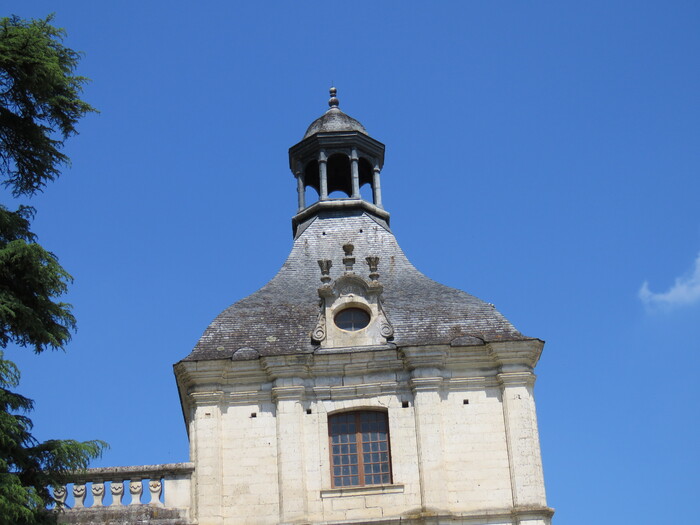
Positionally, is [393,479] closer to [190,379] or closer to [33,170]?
[190,379]

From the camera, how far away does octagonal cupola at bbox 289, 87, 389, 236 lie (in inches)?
1054

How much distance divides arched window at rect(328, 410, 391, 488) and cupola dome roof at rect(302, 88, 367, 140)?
8392 mm

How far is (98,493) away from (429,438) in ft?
19.0

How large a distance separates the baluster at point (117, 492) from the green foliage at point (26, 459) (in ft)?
14.9

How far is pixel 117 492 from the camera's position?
20.2m

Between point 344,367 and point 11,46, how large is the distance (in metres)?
8.82

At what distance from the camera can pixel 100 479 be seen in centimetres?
2025

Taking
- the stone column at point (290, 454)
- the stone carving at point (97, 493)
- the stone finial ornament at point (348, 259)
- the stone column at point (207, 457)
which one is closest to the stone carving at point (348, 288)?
the stone finial ornament at point (348, 259)

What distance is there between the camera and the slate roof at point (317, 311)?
22.1 m

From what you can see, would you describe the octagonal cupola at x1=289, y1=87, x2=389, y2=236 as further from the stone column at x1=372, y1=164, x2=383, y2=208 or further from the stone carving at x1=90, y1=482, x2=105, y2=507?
the stone carving at x1=90, y1=482, x2=105, y2=507

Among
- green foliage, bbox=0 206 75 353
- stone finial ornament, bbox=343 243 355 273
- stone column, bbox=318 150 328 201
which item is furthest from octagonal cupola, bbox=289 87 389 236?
green foliage, bbox=0 206 75 353

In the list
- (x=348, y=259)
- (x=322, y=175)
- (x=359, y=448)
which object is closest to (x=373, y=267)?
(x=348, y=259)

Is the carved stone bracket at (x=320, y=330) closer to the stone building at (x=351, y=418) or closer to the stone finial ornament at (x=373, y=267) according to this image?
the stone building at (x=351, y=418)

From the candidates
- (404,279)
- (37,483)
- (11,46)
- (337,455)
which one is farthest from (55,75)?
(404,279)
